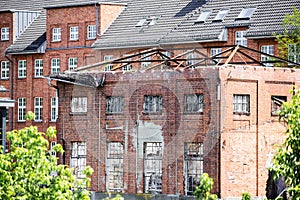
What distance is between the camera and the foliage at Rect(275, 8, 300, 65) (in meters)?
62.2

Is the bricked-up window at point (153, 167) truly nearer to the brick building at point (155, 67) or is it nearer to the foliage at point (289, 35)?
the brick building at point (155, 67)

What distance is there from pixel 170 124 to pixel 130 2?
96.4 ft

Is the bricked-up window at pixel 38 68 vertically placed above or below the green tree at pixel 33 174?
above

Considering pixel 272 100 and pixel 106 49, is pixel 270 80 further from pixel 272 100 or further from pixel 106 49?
pixel 106 49

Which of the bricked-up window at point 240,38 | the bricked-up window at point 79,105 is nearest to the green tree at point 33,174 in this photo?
the bricked-up window at point 79,105

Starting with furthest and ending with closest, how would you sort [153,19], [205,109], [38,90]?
[38,90] < [153,19] < [205,109]

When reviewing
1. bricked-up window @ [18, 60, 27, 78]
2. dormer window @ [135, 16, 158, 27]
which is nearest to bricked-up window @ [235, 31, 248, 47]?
dormer window @ [135, 16, 158, 27]

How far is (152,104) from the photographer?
169 ft

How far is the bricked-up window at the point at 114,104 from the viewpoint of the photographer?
52344 mm

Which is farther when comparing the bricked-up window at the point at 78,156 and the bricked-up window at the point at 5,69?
the bricked-up window at the point at 5,69

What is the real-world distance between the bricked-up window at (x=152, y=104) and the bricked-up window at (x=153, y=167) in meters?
1.38

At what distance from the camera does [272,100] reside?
51031mm

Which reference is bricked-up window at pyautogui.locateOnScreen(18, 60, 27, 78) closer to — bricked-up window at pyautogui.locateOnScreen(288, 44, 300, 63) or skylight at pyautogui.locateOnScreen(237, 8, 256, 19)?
skylight at pyautogui.locateOnScreen(237, 8, 256, 19)

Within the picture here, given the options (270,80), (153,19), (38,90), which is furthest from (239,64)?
(38,90)
